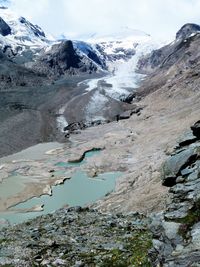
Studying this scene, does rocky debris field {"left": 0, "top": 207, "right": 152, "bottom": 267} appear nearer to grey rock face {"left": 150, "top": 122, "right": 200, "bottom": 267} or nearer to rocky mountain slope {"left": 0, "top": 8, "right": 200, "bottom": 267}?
rocky mountain slope {"left": 0, "top": 8, "right": 200, "bottom": 267}

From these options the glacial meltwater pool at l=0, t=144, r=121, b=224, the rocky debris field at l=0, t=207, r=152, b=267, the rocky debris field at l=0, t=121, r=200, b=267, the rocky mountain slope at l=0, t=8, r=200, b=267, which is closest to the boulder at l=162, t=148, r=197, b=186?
the rocky mountain slope at l=0, t=8, r=200, b=267

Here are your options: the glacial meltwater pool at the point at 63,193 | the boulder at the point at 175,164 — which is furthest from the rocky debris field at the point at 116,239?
the glacial meltwater pool at the point at 63,193

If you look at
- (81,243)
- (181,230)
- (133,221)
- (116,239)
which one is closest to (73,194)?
(133,221)

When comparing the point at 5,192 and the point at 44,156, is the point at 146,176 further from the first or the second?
the point at 44,156

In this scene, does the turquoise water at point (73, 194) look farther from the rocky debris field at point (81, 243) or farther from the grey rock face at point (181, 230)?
the grey rock face at point (181, 230)

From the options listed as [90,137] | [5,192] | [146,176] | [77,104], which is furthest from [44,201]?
[77,104]

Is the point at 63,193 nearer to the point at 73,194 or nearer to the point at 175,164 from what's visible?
the point at 73,194
